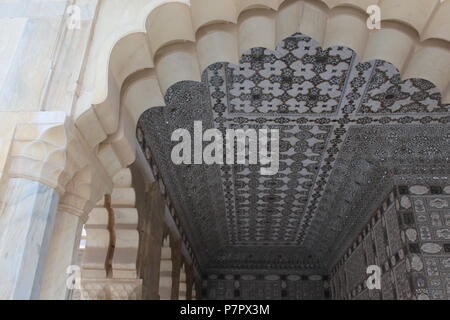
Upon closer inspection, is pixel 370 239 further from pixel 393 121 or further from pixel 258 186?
pixel 393 121

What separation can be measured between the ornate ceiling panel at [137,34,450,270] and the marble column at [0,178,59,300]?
2.03 m

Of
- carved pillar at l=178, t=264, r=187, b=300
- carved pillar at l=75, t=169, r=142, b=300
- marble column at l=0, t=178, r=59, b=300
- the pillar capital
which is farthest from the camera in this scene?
carved pillar at l=178, t=264, r=187, b=300

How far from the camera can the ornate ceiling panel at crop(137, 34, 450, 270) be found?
3.38 metres

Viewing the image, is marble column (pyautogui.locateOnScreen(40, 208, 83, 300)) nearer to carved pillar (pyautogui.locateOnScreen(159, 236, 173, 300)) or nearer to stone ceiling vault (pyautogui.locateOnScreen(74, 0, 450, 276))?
stone ceiling vault (pyautogui.locateOnScreen(74, 0, 450, 276))

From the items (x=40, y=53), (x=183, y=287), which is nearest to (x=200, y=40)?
(x=40, y=53)

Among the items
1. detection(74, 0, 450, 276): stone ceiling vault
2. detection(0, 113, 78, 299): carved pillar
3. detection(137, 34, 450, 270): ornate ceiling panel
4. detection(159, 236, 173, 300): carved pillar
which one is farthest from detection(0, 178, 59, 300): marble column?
detection(159, 236, 173, 300): carved pillar

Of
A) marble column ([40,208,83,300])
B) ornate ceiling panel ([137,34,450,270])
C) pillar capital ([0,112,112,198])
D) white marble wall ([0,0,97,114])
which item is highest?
ornate ceiling panel ([137,34,450,270])

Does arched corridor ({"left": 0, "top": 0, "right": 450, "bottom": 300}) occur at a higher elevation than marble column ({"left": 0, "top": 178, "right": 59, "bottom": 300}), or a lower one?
higher

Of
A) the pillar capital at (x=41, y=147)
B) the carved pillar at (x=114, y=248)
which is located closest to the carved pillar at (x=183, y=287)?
the carved pillar at (x=114, y=248)

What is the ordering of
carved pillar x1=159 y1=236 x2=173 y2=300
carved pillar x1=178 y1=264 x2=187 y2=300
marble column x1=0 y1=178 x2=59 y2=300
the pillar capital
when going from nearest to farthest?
marble column x1=0 y1=178 x2=59 y2=300, the pillar capital, carved pillar x1=159 y1=236 x2=173 y2=300, carved pillar x1=178 y1=264 x2=187 y2=300

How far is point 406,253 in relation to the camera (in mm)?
4098

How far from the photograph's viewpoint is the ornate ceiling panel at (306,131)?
3383 millimetres

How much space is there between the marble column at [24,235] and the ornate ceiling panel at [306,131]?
203 centimetres

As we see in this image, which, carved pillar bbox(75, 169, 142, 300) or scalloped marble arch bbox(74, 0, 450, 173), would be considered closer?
scalloped marble arch bbox(74, 0, 450, 173)
